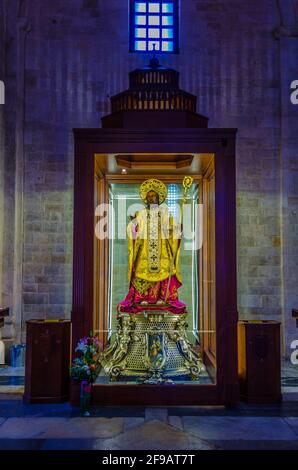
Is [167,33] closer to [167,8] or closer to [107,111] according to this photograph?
[167,8]

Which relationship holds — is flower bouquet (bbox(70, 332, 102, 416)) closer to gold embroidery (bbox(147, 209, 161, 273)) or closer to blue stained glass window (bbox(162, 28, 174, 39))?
gold embroidery (bbox(147, 209, 161, 273))

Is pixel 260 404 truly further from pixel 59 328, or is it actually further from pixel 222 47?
pixel 222 47

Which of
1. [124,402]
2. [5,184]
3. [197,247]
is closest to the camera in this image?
[124,402]

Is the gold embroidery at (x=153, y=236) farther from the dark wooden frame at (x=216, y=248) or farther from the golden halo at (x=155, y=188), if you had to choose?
the dark wooden frame at (x=216, y=248)

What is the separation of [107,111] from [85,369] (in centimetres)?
488

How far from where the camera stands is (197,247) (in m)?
6.38

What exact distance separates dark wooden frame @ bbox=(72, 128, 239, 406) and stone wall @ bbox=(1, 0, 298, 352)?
2.89m

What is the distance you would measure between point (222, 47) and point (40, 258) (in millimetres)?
4957

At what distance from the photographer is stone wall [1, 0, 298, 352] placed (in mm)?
8016

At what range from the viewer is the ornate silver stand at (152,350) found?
555 cm

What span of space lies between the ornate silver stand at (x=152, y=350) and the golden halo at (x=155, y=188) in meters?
1.53

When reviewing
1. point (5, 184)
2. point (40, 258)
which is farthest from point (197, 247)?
point (5, 184)

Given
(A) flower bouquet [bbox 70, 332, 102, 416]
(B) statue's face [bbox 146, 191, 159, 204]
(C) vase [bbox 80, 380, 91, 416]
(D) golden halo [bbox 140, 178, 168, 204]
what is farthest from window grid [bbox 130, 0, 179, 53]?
(C) vase [bbox 80, 380, 91, 416]

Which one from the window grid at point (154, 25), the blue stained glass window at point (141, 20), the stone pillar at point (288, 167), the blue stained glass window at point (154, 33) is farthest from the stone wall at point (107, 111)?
the blue stained glass window at point (154, 33)
